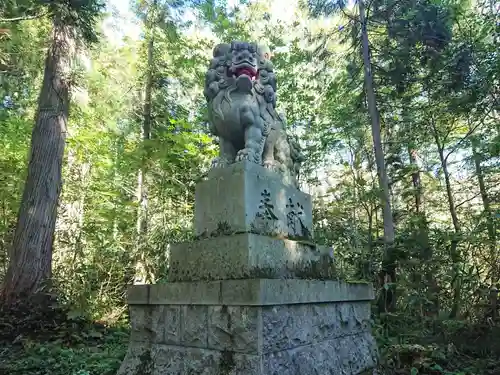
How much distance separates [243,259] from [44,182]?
4.95 meters

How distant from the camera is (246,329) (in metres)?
2.32

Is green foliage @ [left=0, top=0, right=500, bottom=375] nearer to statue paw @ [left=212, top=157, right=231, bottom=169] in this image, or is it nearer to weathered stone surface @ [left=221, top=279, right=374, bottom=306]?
weathered stone surface @ [left=221, top=279, right=374, bottom=306]

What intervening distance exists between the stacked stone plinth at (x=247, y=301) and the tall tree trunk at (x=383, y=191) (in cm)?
196

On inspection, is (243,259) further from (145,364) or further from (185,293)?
(145,364)

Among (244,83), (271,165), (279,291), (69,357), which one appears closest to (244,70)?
(244,83)

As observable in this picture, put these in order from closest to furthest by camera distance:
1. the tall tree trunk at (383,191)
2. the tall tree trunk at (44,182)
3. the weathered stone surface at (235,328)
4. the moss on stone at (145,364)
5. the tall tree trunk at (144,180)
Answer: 1. the weathered stone surface at (235,328)
2. the moss on stone at (145,364)
3. the tall tree trunk at (383,191)
4. the tall tree trunk at (44,182)
5. the tall tree trunk at (144,180)

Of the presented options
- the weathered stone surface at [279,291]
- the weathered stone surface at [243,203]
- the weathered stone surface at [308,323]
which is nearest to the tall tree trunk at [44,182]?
the weathered stone surface at [243,203]

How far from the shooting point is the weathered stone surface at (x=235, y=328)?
2283mm

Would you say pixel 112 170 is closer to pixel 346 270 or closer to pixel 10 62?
pixel 10 62

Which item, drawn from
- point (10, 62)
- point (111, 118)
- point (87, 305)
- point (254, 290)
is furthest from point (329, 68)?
point (254, 290)

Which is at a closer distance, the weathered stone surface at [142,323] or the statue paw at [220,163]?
the weathered stone surface at [142,323]

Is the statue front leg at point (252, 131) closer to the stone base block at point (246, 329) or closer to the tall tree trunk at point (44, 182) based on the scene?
the stone base block at point (246, 329)

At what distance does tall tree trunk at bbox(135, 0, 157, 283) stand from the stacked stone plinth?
381 centimetres

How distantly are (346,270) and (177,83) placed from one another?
7.59 meters
